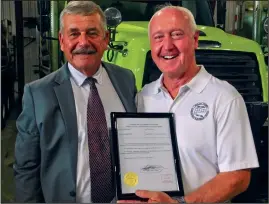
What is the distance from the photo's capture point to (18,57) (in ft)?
5.66

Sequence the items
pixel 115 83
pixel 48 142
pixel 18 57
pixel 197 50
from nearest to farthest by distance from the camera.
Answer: pixel 48 142 → pixel 115 83 → pixel 18 57 → pixel 197 50

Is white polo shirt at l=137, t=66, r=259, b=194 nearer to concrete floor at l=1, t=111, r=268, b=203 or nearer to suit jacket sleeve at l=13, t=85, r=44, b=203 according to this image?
concrete floor at l=1, t=111, r=268, b=203

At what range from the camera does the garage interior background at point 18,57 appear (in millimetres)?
1554

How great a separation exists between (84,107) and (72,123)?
3.4 inches

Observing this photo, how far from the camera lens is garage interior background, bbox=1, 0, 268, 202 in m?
1.55

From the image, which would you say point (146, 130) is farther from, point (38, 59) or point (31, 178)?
point (38, 59)

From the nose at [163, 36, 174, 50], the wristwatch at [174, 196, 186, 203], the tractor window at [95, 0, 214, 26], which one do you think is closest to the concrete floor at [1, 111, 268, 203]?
the wristwatch at [174, 196, 186, 203]

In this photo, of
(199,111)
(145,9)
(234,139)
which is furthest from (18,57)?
(234,139)

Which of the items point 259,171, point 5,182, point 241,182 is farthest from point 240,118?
point 5,182

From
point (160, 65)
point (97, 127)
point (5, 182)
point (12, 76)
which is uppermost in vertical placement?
point (160, 65)

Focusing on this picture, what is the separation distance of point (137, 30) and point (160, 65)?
85 cm

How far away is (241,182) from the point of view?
1.32 metres

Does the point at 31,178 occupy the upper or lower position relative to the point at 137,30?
lower

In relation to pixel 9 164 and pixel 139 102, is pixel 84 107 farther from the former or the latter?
pixel 9 164
